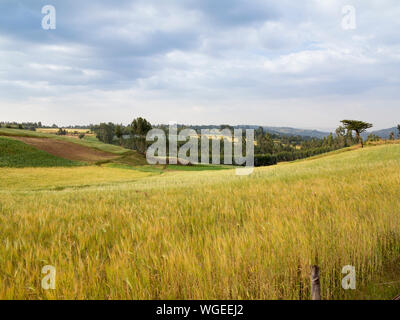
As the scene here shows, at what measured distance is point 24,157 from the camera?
59719 mm

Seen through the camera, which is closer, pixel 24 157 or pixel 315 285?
pixel 315 285

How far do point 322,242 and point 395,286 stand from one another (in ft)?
2.80

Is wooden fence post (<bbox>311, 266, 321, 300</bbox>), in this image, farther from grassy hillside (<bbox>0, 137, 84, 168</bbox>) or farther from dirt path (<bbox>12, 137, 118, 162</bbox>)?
dirt path (<bbox>12, 137, 118, 162</bbox>)

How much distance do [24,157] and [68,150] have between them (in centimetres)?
1664

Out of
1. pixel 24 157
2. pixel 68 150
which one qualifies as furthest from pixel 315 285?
pixel 68 150

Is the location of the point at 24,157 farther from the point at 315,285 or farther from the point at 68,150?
the point at 315,285

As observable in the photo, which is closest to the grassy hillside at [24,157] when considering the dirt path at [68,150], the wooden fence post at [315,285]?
the dirt path at [68,150]

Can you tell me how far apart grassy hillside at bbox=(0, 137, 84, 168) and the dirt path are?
11.5ft

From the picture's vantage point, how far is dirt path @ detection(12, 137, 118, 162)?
230 feet

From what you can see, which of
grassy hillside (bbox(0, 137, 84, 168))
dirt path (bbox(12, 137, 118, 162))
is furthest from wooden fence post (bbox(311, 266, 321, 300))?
dirt path (bbox(12, 137, 118, 162))

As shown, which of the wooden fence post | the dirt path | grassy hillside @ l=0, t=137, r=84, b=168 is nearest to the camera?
the wooden fence post

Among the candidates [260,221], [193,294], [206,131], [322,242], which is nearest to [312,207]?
[260,221]

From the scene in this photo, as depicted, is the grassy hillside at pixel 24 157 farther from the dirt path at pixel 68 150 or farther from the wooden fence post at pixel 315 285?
the wooden fence post at pixel 315 285
